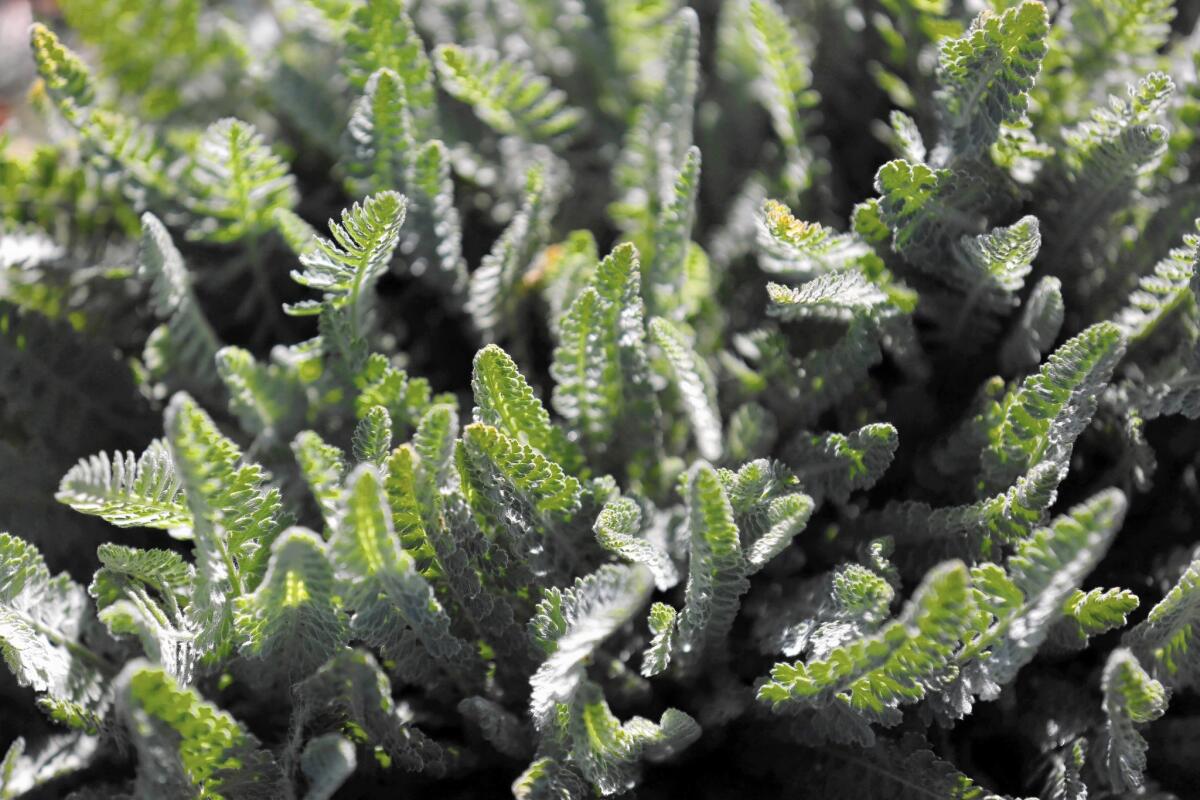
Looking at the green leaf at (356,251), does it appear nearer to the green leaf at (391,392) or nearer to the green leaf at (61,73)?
the green leaf at (391,392)

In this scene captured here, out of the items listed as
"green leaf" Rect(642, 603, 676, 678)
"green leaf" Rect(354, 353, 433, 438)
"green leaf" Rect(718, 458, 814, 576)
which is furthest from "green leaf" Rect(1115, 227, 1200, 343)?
"green leaf" Rect(354, 353, 433, 438)

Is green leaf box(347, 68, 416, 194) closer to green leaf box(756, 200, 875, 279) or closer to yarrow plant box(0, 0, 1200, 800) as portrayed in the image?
yarrow plant box(0, 0, 1200, 800)

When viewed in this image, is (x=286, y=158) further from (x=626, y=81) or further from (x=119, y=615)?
(x=119, y=615)

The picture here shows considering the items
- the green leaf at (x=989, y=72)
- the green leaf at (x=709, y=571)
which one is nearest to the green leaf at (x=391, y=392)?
the green leaf at (x=709, y=571)

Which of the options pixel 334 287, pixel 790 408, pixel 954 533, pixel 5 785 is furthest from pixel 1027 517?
pixel 5 785

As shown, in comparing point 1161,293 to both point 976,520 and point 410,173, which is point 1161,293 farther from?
point 410,173

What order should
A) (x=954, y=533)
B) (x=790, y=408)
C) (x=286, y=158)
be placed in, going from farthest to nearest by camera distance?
(x=286, y=158)
(x=790, y=408)
(x=954, y=533)

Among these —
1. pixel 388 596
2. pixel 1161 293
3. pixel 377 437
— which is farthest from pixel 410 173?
pixel 1161 293
